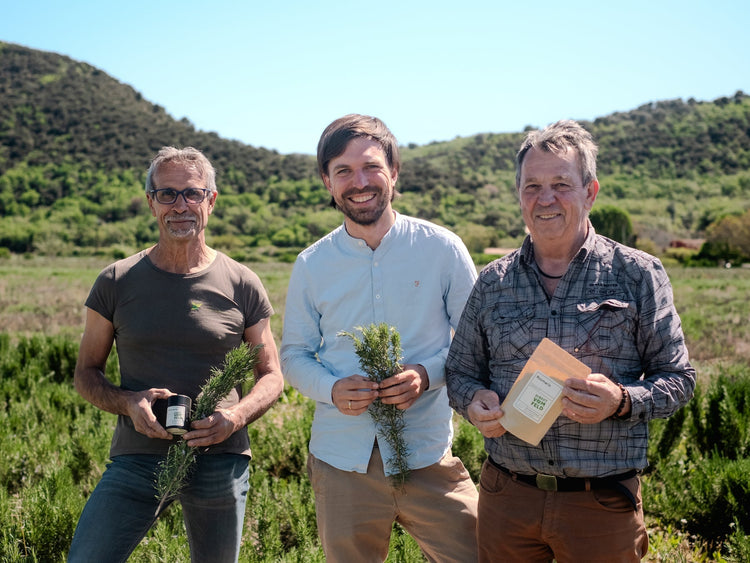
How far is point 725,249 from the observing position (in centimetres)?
4103

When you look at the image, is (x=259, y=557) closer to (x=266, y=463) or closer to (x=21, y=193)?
(x=266, y=463)

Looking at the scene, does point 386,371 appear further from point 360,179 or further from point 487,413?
point 360,179

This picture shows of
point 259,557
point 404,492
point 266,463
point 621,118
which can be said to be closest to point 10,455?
point 266,463

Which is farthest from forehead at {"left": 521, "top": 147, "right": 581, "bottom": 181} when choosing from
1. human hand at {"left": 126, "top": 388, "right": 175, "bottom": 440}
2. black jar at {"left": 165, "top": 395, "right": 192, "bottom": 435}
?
human hand at {"left": 126, "top": 388, "right": 175, "bottom": 440}

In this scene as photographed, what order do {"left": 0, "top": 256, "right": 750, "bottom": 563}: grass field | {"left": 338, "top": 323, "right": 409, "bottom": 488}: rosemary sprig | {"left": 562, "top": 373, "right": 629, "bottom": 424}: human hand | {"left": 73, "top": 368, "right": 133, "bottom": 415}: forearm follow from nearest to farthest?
{"left": 562, "top": 373, "right": 629, "bottom": 424}: human hand, {"left": 338, "top": 323, "right": 409, "bottom": 488}: rosemary sprig, {"left": 73, "top": 368, "right": 133, "bottom": 415}: forearm, {"left": 0, "top": 256, "right": 750, "bottom": 563}: grass field

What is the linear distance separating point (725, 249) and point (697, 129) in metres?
47.9

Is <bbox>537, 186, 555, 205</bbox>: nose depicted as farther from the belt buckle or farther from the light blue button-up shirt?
the belt buckle

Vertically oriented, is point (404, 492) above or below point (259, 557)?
above

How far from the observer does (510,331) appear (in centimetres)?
238

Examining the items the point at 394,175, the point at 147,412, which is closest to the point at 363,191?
the point at 394,175

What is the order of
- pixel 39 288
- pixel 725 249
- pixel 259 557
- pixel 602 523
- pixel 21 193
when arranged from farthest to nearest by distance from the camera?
pixel 21 193, pixel 725 249, pixel 39 288, pixel 259 557, pixel 602 523

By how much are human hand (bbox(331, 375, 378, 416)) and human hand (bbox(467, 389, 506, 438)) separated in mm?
390

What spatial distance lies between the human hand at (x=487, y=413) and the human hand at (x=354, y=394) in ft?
1.28

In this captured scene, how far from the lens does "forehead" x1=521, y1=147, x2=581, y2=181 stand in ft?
7.61
